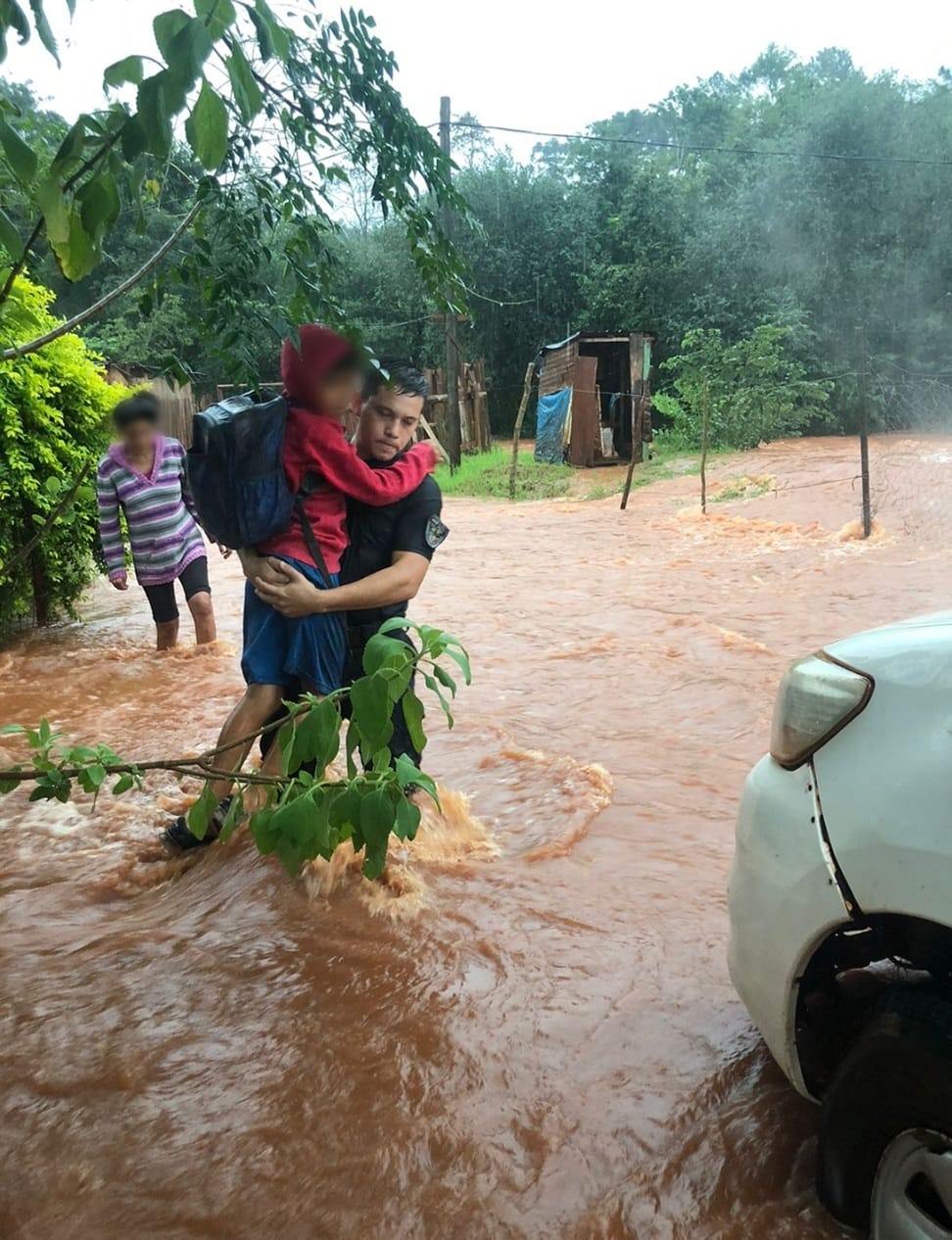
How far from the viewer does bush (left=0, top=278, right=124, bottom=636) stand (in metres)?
6.40

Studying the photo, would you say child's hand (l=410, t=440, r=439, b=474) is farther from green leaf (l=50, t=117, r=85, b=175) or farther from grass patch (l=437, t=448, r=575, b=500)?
grass patch (l=437, t=448, r=575, b=500)

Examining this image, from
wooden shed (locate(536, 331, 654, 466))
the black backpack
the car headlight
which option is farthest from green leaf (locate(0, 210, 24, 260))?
wooden shed (locate(536, 331, 654, 466))

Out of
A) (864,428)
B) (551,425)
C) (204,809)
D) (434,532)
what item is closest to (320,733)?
(204,809)

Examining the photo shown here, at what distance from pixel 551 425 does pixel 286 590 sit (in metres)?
21.3

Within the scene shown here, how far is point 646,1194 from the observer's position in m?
2.00

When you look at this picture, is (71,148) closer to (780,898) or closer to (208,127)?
(208,127)

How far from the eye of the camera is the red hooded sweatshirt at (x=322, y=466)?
114 inches

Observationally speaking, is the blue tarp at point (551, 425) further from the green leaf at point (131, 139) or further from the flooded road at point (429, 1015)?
the green leaf at point (131, 139)

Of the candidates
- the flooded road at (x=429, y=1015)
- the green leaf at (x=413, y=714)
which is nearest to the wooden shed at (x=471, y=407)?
the flooded road at (x=429, y=1015)

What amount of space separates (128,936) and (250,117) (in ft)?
8.15

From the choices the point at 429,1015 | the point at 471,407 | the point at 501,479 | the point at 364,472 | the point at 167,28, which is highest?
the point at 471,407

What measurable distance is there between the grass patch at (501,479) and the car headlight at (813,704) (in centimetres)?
1725

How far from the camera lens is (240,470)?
287 centimetres

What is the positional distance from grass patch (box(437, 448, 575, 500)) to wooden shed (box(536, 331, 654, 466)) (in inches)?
26.7
